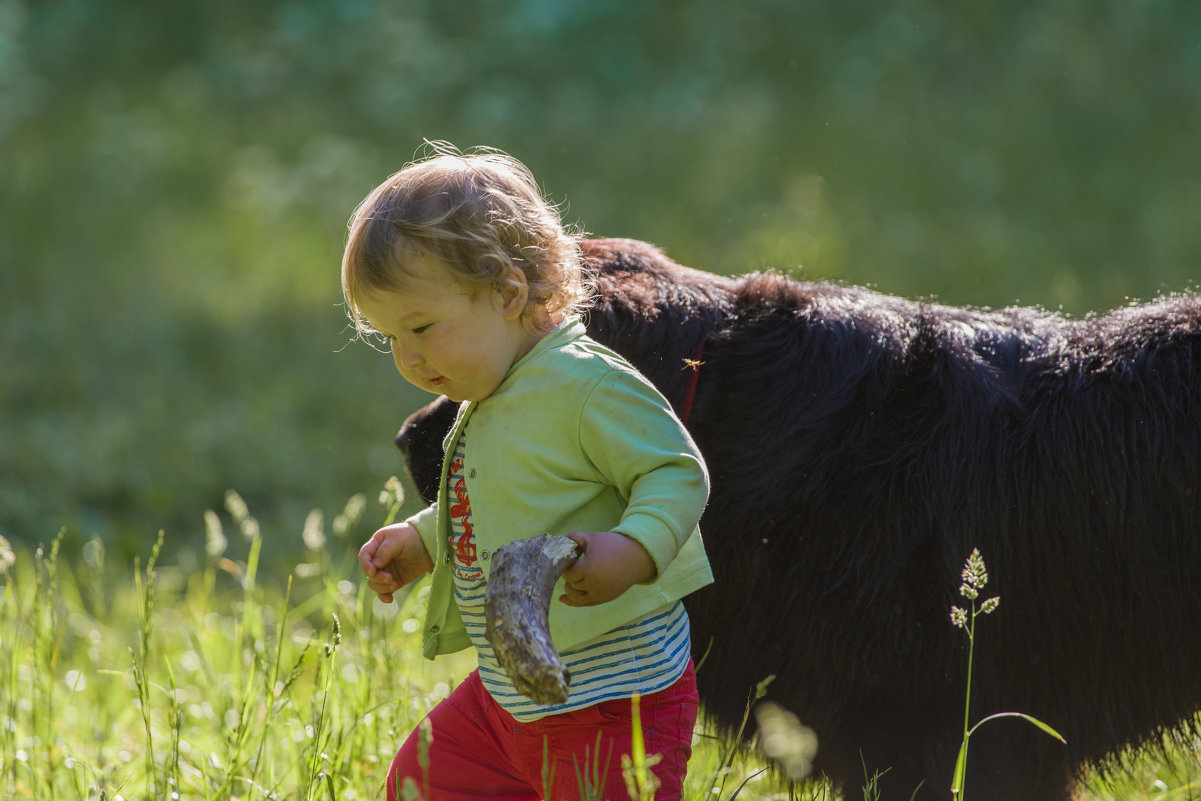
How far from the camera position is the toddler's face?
6.63 feet

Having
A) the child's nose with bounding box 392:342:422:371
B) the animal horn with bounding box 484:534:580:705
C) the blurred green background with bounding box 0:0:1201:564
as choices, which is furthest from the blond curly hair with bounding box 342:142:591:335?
the blurred green background with bounding box 0:0:1201:564

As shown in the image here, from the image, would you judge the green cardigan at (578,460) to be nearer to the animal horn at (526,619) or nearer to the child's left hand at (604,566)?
the child's left hand at (604,566)

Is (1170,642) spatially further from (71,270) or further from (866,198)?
(71,270)

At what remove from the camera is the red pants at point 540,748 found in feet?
6.72

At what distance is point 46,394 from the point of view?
704 cm

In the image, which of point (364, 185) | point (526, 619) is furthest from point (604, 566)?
point (364, 185)

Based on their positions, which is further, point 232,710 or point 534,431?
point 232,710

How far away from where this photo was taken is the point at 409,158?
1016cm

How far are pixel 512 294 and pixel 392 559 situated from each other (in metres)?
0.58

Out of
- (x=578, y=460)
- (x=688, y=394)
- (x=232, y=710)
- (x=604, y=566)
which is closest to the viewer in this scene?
(x=604, y=566)

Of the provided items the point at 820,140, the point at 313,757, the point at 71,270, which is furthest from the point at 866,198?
the point at 313,757

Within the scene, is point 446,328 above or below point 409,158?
below

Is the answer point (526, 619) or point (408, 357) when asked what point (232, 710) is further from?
point (526, 619)

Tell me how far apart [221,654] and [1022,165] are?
750cm
